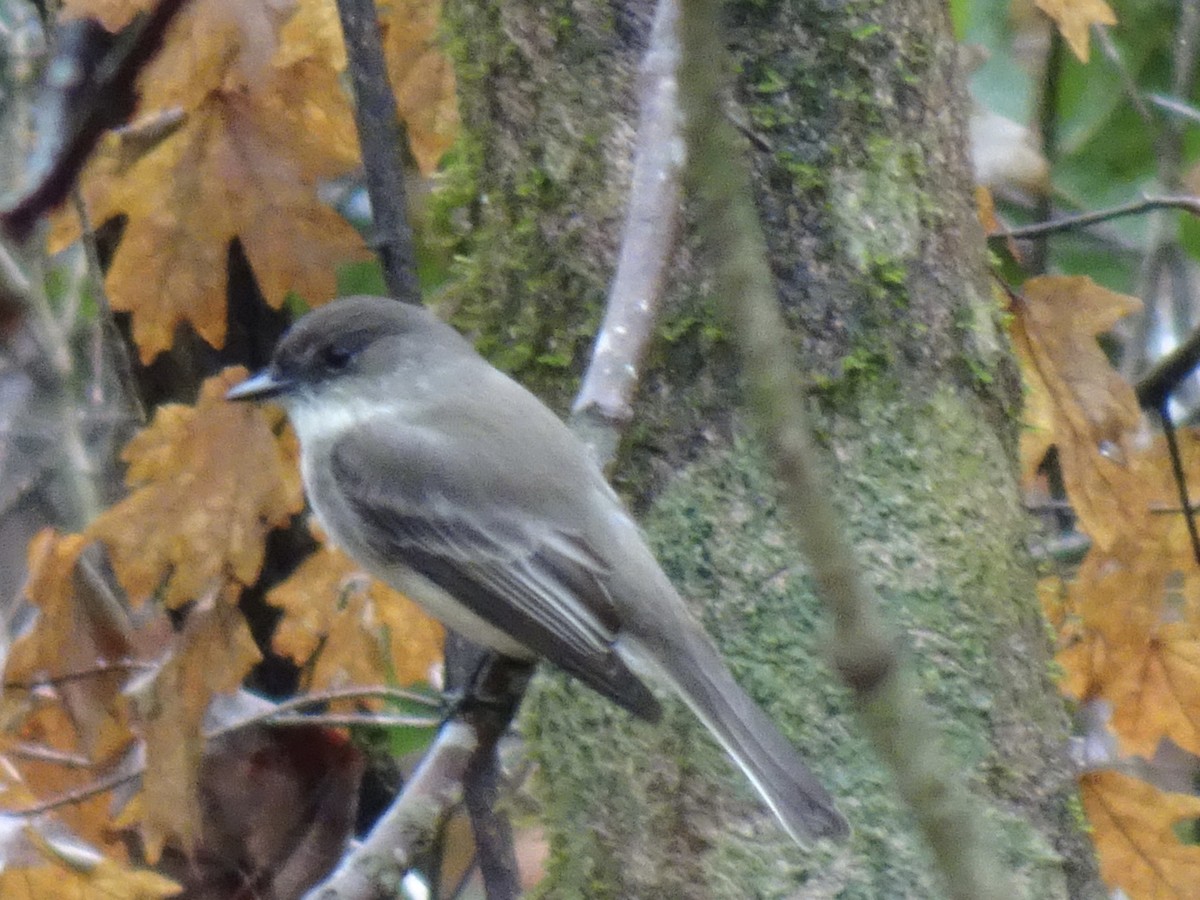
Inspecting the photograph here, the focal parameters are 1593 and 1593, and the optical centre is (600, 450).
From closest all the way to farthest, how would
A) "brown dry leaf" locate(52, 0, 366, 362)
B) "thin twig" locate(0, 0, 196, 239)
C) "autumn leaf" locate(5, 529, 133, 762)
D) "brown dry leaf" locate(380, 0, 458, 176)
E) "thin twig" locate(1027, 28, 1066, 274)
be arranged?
"thin twig" locate(0, 0, 196, 239) < "brown dry leaf" locate(52, 0, 366, 362) < "autumn leaf" locate(5, 529, 133, 762) < "brown dry leaf" locate(380, 0, 458, 176) < "thin twig" locate(1027, 28, 1066, 274)

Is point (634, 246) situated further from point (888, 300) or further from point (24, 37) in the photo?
point (24, 37)

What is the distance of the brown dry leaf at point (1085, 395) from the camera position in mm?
2527

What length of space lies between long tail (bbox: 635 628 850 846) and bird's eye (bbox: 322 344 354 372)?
939mm

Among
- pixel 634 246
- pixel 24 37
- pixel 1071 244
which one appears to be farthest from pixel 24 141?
pixel 1071 244

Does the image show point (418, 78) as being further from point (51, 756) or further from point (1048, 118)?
point (1048, 118)

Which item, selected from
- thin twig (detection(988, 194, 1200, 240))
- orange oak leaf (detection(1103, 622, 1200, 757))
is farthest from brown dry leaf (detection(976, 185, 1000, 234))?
orange oak leaf (detection(1103, 622, 1200, 757))

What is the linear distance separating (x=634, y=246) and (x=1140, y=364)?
220cm

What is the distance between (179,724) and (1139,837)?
1.53 meters

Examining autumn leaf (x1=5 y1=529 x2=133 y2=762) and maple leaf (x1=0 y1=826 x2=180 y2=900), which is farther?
autumn leaf (x1=5 y1=529 x2=133 y2=762)

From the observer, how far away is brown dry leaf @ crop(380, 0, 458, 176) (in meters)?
2.93

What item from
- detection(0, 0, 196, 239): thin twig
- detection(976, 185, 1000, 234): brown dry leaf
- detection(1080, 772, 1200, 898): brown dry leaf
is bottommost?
detection(1080, 772, 1200, 898): brown dry leaf

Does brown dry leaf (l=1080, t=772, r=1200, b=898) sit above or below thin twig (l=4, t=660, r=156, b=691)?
below

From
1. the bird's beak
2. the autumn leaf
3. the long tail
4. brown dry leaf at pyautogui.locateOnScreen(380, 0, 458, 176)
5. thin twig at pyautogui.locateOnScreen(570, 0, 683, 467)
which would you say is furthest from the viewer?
brown dry leaf at pyautogui.locateOnScreen(380, 0, 458, 176)

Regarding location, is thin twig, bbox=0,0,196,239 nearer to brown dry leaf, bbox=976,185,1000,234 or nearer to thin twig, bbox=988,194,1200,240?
brown dry leaf, bbox=976,185,1000,234
